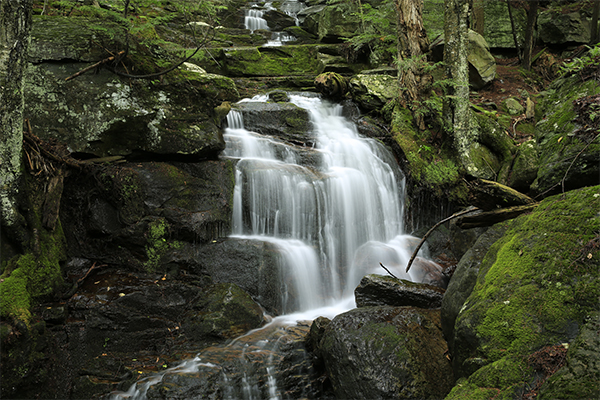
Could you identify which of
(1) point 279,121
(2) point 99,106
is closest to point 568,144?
(2) point 99,106

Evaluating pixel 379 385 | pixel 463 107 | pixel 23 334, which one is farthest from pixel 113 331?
pixel 463 107

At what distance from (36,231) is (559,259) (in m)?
5.91

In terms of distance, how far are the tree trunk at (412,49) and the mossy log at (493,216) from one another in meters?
5.83

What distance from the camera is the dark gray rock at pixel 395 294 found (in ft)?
17.7

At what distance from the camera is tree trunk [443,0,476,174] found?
29.7 feet

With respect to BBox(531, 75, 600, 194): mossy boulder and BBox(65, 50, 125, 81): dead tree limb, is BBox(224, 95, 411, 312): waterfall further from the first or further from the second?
BBox(531, 75, 600, 194): mossy boulder

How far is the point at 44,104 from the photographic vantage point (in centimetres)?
621

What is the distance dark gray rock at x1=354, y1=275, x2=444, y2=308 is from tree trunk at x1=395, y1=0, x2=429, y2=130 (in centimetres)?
597

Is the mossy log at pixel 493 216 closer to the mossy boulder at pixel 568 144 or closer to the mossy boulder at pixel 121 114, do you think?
the mossy boulder at pixel 568 144

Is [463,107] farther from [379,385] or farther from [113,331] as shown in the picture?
[113,331]

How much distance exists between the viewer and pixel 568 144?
383 centimetres

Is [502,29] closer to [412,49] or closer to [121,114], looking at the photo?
[412,49]

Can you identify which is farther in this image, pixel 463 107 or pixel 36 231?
pixel 463 107

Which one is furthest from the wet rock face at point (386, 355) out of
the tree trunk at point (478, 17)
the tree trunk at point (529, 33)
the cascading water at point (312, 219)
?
the tree trunk at point (478, 17)
